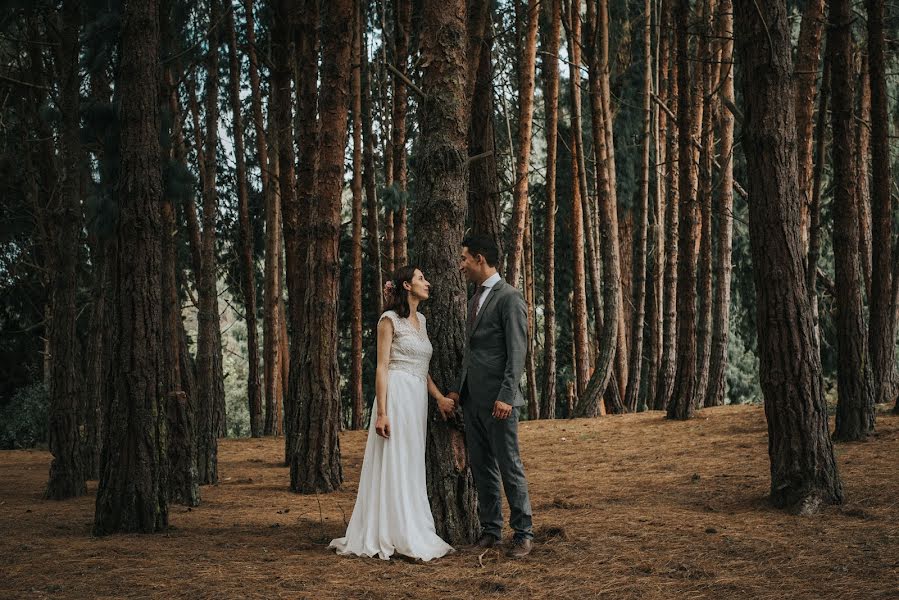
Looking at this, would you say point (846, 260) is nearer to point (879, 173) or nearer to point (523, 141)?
point (879, 173)

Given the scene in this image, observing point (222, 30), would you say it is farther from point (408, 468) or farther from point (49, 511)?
point (408, 468)

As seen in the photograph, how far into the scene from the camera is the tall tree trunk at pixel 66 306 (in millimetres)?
9766

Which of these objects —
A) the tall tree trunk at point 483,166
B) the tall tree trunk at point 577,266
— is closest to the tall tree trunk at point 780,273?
the tall tree trunk at point 483,166

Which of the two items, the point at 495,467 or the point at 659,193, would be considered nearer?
the point at 495,467

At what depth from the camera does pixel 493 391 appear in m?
6.04

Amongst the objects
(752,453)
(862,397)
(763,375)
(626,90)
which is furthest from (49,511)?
(626,90)

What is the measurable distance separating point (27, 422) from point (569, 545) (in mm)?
16800

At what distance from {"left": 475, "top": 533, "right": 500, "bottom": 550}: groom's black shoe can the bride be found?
23 cm

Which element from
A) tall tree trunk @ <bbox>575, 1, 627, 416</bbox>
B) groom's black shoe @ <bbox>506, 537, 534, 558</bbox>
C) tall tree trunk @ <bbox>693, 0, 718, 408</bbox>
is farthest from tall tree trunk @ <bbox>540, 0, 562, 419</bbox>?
groom's black shoe @ <bbox>506, 537, 534, 558</bbox>

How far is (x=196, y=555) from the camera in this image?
6.36 meters

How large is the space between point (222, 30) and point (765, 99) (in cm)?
1309

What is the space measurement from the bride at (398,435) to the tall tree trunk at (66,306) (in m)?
4.72

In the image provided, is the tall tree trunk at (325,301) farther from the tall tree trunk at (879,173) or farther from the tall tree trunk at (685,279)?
the tall tree trunk at (879,173)

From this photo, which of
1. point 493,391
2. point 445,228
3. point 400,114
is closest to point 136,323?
point 445,228
